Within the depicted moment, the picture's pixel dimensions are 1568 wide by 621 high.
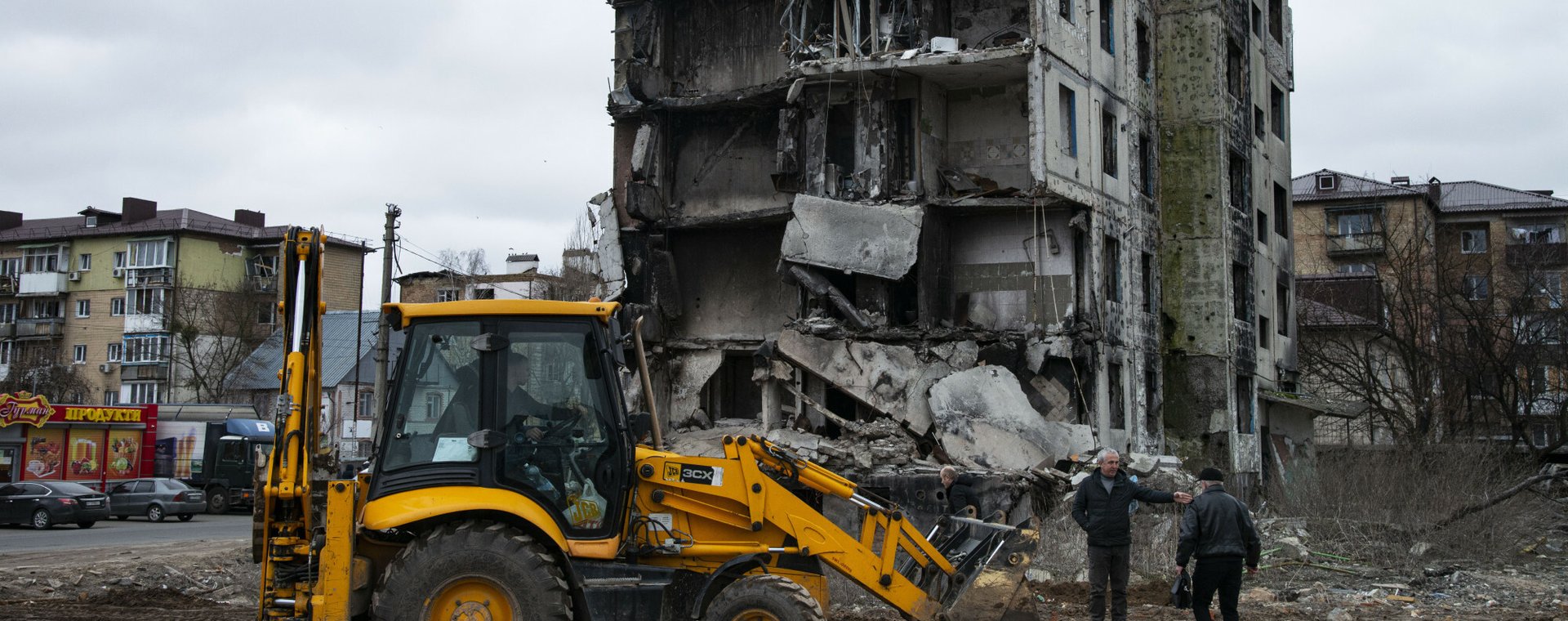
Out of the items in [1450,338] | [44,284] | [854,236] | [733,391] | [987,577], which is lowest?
[987,577]

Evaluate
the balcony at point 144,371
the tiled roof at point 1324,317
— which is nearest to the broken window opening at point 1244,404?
the tiled roof at point 1324,317

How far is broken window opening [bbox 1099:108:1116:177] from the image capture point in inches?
1109

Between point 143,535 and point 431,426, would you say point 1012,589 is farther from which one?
point 143,535

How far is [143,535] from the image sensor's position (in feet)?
85.3

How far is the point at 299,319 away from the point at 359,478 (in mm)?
1135

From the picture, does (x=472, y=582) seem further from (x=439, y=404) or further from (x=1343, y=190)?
(x=1343, y=190)

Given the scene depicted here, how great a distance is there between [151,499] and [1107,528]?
1129 inches

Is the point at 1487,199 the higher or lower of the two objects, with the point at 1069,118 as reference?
higher

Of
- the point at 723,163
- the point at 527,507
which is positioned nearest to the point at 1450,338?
the point at 723,163

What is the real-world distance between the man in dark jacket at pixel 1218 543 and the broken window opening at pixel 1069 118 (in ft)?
53.9

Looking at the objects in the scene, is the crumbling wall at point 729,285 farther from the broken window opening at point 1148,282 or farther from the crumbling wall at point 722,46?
the broken window opening at point 1148,282

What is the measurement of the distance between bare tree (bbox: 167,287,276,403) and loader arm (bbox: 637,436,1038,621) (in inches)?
2078

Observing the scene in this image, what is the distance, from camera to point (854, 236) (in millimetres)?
25531

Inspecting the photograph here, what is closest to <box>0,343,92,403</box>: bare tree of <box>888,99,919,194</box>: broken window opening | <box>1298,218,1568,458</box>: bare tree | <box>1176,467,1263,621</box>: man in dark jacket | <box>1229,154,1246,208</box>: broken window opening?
<box>888,99,919,194</box>: broken window opening
